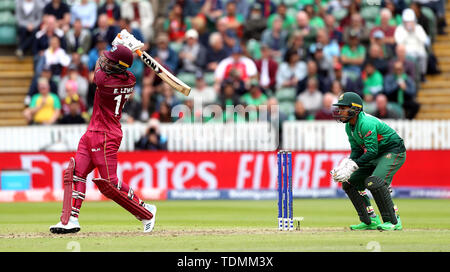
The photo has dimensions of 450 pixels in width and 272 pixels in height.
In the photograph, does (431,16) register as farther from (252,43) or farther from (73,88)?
(73,88)

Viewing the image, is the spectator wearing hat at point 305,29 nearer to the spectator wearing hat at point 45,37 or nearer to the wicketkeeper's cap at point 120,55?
the spectator wearing hat at point 45,37

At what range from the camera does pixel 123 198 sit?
11.0m

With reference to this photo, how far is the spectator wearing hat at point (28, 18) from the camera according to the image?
21.7 meters

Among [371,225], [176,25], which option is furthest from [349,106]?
[176,25]

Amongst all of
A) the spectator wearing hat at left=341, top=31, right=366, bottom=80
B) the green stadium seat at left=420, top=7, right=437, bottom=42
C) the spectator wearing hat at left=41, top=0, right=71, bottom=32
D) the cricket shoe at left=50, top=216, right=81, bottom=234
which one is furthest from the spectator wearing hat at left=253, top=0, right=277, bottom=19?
the cricket shoe at left=50, top=216, right=81, bottom=234

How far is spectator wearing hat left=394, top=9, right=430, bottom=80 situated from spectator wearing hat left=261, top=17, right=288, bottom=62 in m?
2.57

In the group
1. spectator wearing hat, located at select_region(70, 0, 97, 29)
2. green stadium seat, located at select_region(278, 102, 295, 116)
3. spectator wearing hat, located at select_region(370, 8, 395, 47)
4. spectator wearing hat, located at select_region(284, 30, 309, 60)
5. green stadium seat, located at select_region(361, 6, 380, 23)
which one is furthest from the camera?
green stadium seat, located at select_region(361, 6, 380, 23)

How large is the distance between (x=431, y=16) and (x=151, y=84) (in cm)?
677

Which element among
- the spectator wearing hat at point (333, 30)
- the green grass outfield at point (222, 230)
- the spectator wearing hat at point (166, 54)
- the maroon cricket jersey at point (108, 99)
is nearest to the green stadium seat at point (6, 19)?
the spectator wearing hat at point (166, 54)

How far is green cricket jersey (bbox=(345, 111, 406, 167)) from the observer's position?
11.2 metres

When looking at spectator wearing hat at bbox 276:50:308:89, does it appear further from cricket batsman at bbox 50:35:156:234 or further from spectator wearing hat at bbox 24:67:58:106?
cricket batsman at bbox 50:35:156:234

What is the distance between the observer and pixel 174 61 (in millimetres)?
20578

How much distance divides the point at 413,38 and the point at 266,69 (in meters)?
3.51
